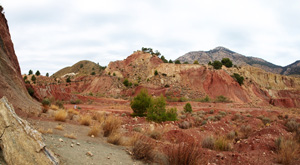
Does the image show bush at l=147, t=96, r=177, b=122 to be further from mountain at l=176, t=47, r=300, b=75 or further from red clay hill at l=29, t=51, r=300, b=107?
mountain at l=176, t=47, r=300, b=75

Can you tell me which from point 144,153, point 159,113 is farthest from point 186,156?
point 159,113

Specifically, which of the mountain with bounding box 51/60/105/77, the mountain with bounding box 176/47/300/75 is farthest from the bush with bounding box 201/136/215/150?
the mountain with bounding box 176/47/300/75

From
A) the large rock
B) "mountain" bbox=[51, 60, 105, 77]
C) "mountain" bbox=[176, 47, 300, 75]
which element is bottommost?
the large rock

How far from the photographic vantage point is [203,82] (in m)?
52.1

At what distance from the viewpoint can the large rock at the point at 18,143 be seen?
3.38 meters

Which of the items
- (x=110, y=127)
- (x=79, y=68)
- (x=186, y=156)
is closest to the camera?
(x=186, y=156)

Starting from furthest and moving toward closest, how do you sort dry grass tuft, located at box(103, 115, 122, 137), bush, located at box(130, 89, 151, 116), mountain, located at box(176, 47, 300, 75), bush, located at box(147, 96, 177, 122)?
mountain, located at box(176, 47, 300, 75), bush, located at box(130, 89, 151, 116), bush, located at box(147, 96, 177, 122), dry grass tuft, located at box(103, 115, 122, 137)

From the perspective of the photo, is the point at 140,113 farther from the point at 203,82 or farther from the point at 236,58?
the point at 236,58

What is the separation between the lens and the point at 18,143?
3465 mm

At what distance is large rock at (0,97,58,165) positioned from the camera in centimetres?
338

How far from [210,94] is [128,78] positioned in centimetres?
2583

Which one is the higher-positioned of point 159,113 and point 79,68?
point 79,68

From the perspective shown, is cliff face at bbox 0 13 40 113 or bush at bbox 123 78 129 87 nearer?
cliff face at bbox 0 13 40 113

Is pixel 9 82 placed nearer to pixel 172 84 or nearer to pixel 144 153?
pixel 144 153
